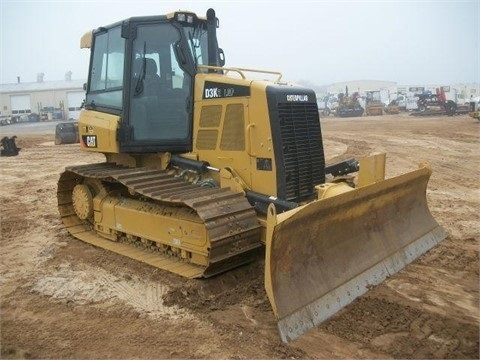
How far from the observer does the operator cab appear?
6172mm

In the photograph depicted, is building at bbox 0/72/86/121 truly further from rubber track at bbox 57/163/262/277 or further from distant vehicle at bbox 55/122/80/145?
rubber track at bbox 57/163/262/277

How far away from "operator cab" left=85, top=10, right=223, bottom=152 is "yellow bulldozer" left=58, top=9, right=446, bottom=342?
15mm

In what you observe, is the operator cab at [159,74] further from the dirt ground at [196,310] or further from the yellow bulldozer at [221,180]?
the dirt ground at [196,310]

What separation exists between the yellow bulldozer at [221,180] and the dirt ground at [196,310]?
22 centimetres

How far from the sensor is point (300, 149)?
5.75 metres

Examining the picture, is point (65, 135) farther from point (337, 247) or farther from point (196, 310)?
point (337, 247)

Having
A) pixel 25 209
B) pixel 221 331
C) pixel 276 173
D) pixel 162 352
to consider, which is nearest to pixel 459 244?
pixel 276 173

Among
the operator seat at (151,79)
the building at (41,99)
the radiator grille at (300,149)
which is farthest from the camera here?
the building at (41,99)

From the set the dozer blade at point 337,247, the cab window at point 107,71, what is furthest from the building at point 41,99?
the dozer blade at point 337,247

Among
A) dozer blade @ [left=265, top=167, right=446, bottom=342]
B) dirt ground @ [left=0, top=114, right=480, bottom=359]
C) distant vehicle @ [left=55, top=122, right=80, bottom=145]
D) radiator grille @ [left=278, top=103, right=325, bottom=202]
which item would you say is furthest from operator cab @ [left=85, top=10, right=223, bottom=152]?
distant vehicle @ [left=55, top=122, right=80, bottom=145]

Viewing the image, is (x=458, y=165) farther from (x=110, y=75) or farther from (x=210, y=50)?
(x=110, y=75)

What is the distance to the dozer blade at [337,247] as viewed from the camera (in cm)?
419

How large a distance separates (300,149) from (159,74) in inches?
85.0

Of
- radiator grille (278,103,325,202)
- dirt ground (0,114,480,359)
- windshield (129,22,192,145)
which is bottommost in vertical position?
dirt ground (0,114,480,359)
